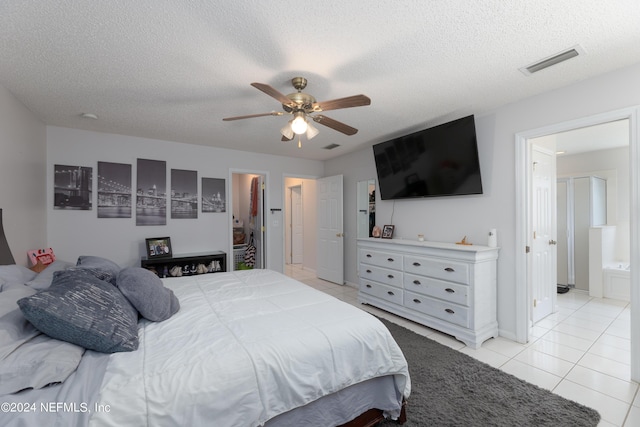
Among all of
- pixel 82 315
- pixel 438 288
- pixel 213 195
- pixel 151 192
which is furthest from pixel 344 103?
pixel 151 192

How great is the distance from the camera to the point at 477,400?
1941 millimetres

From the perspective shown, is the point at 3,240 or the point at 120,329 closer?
the point at 120,329

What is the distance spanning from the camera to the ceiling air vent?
6.50 feet

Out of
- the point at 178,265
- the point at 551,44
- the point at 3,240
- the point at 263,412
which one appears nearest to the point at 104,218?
the point at 178,265

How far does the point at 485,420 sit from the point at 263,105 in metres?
3.14

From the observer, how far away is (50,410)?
3.13 feet

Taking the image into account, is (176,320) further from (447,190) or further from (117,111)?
(447,190)

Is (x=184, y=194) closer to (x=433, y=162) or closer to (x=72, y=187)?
(x=72, y=187)

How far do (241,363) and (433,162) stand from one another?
306 centimetres

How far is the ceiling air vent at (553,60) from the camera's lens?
1982 mm

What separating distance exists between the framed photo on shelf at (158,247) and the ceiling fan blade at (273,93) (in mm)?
3070

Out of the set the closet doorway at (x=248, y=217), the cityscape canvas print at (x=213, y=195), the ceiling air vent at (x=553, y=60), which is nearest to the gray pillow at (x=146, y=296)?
the cityscape canvas print at (x=213, y=195)

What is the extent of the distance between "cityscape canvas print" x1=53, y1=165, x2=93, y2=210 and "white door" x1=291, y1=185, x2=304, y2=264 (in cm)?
428

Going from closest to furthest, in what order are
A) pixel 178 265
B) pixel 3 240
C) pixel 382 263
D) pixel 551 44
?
pixel 551 44 → pixel 3 240 → pixel 382 263 → pixel 178 265
